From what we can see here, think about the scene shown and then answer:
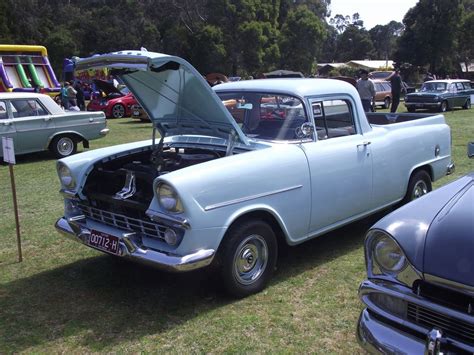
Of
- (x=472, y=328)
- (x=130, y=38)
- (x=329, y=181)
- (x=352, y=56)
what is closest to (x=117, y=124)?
(x=329, y=181)

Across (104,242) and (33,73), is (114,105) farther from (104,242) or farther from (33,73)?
(104,242)

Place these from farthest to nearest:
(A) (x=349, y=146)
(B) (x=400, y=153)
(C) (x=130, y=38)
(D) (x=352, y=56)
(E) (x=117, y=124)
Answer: (D) (x=352, y=56)
(C) (x=130, y=38)
(E) (x=117, y=124)
(B) (x=400, y=153)
(A) (x=349, y=146)

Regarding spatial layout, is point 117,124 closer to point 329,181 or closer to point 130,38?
point 329,181

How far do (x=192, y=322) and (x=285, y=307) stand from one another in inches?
28.2

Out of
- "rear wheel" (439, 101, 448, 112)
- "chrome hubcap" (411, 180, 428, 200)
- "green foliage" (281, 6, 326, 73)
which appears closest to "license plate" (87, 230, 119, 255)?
"chrome hubcap" (411, 180, 428, 200)

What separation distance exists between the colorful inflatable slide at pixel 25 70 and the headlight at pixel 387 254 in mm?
18218

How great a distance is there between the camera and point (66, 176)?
170 inches

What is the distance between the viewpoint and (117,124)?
679 inches

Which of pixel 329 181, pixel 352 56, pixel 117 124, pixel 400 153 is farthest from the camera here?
pixel 352 56

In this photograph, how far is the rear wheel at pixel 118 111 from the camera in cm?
1977

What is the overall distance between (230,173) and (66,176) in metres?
1.62

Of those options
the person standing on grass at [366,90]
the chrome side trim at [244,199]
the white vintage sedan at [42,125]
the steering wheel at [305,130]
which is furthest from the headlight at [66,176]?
the person standing on grass at [366,90]

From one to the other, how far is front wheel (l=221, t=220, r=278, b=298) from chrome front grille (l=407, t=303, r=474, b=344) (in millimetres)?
1525

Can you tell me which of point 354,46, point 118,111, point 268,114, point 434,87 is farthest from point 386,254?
point 354,46
